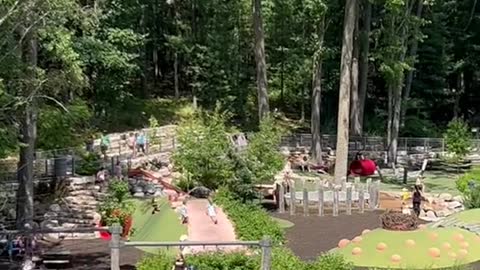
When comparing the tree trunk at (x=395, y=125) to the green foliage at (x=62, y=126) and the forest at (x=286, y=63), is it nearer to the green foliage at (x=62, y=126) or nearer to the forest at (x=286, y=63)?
the forest at (x=286, y=63)

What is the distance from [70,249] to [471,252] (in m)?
10.8

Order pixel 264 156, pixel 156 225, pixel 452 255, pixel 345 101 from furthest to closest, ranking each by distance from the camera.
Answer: pixel 345 101, pixel 264 156, pixel 156 225, pixel 452 255

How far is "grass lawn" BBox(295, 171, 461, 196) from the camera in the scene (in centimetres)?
3073

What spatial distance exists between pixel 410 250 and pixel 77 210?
11.9 meters

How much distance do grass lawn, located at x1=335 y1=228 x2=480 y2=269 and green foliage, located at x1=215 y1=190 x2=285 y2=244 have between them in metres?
2.26

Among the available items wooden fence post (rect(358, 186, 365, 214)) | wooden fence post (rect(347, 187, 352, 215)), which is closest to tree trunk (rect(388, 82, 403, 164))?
wooden fence post (rect(358, 186, 365, 214))

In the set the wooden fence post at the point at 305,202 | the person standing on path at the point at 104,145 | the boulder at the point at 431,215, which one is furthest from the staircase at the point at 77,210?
the boulder at the point at 431,215

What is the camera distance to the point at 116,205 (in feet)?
78.1

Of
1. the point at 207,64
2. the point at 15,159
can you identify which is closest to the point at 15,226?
the point at 15,159

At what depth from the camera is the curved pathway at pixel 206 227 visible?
68.3 feet

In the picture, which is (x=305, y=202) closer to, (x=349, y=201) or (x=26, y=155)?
(x=349, y=201)

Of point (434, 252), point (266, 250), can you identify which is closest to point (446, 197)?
point (434, 252)

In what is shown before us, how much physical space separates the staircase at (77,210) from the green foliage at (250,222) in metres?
4.17

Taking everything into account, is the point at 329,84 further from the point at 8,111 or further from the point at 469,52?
the point at 8,111
